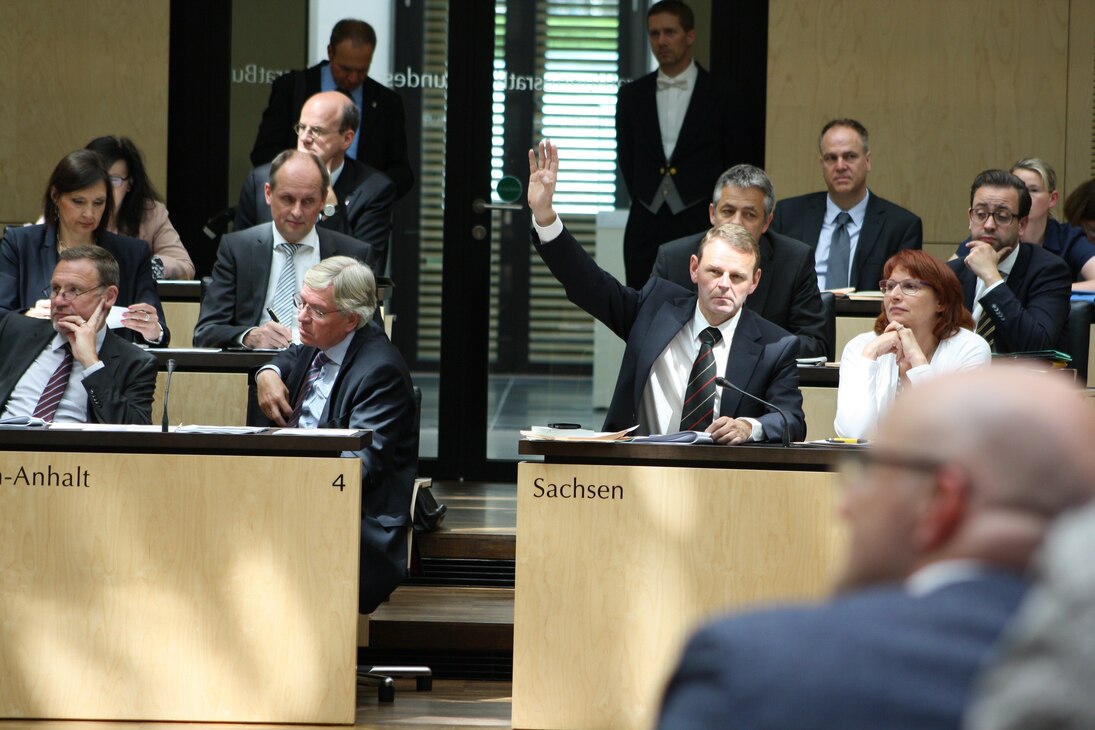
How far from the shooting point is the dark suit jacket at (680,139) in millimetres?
6922

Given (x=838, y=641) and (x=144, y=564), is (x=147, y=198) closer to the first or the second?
(x=144, y=564)

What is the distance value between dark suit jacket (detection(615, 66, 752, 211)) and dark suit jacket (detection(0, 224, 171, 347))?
96.7 inches

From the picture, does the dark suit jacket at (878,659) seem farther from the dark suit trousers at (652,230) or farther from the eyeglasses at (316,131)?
the dark suit trousers at (652,230)

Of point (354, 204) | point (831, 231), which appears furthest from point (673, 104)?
point (354, 204)

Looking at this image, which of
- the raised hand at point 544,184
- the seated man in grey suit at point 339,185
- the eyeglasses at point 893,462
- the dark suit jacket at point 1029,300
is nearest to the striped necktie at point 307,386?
the raised hand at point 544,184

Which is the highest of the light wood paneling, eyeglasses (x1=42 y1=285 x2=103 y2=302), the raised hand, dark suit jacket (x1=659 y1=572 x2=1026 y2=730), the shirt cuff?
the raised hand

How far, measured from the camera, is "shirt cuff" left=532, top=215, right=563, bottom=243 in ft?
15.1

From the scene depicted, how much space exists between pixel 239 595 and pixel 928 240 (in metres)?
4.42

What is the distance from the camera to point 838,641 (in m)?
1.13

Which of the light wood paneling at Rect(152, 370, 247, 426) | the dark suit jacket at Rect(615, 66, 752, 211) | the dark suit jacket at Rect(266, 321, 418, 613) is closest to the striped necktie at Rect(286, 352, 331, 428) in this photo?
the dark suit jacket at Rect(266, 321, 418, 613)

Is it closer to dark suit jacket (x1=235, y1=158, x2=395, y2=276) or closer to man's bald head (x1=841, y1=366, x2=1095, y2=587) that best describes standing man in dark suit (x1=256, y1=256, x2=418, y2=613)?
dark suit jacket (x1=235, y1=158, x2=395, y2=276)

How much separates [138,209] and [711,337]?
277 cm

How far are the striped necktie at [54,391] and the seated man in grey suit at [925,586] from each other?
393 cm

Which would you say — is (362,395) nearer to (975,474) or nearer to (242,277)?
(242,277)
